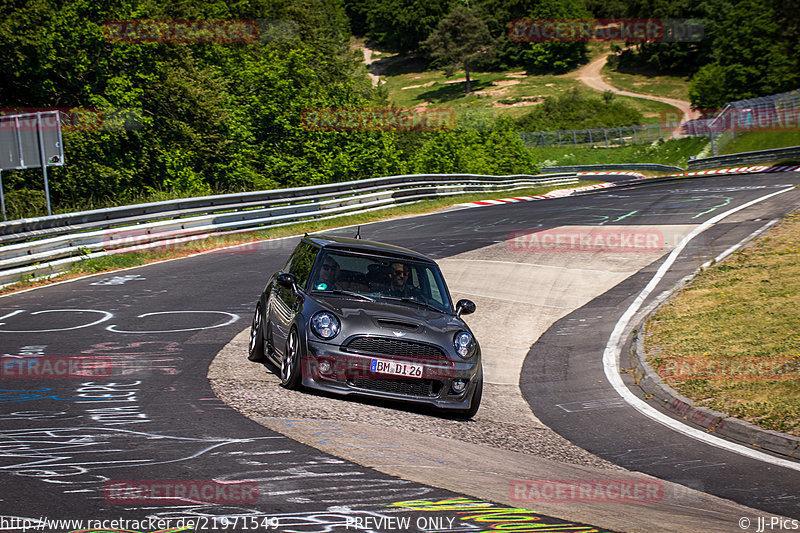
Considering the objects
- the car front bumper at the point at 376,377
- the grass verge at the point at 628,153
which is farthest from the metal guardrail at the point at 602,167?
the car front bumper at the point at 376,377

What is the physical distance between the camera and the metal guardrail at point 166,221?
16062 millimetres

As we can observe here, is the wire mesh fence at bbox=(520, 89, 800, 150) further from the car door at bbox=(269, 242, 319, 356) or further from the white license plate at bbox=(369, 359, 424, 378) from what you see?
the white license plate at bbox=(369, 359, 424, 378)

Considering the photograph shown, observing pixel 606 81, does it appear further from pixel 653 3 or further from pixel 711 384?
pixel 711 384

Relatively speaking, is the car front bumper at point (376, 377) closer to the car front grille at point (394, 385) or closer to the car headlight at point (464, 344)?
the car front grille at point (394, 385)

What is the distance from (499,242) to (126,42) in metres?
18.4

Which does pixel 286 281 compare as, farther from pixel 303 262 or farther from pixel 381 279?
pixel 381 279

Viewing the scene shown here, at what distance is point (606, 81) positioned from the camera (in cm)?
11888

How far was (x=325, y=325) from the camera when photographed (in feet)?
27.3

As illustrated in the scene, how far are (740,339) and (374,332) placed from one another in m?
6.40

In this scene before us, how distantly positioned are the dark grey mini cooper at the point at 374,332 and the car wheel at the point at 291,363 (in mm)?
11

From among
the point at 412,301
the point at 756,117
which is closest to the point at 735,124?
the point at 756,117

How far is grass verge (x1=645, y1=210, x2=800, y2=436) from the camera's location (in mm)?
9305

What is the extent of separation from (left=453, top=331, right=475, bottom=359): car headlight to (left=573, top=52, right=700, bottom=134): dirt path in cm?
9423

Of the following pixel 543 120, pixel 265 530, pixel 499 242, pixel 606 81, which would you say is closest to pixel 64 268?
pixel 499 242
